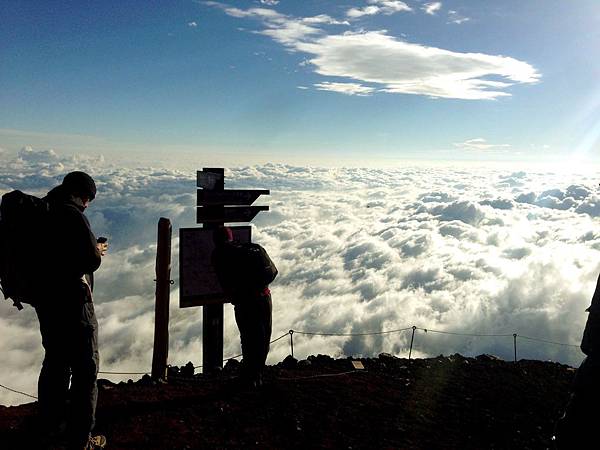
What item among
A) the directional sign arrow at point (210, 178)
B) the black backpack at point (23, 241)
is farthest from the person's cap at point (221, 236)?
the black backpack at point (23, 241)

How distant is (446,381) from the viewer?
7098 millimetres

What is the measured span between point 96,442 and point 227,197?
12.7 ft

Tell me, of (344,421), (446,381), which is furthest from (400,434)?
(446,381)

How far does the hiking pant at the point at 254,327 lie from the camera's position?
19.4ft

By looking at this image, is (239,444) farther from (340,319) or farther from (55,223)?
(340,319)

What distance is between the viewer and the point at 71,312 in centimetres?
374

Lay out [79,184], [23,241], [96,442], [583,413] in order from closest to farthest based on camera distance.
Answer: [583,413], [23,241], [79,184], [96,442]

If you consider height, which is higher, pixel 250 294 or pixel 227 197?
pixel 227 197

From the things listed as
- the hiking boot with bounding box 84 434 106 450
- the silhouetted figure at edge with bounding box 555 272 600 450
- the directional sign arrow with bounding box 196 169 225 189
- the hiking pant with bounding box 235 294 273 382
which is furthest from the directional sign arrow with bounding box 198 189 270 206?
the silhouetted figure at edge with bounding box 555 272 600 450

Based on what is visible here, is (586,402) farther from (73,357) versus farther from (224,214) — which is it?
(224,214)

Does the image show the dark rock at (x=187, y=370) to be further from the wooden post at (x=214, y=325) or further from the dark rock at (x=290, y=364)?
the dark rock at (x=290, y=364)

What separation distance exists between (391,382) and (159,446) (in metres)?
3.78

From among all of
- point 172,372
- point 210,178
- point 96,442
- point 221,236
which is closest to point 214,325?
point 172,372

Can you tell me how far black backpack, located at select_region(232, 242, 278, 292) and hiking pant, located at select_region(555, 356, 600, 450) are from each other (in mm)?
3971
